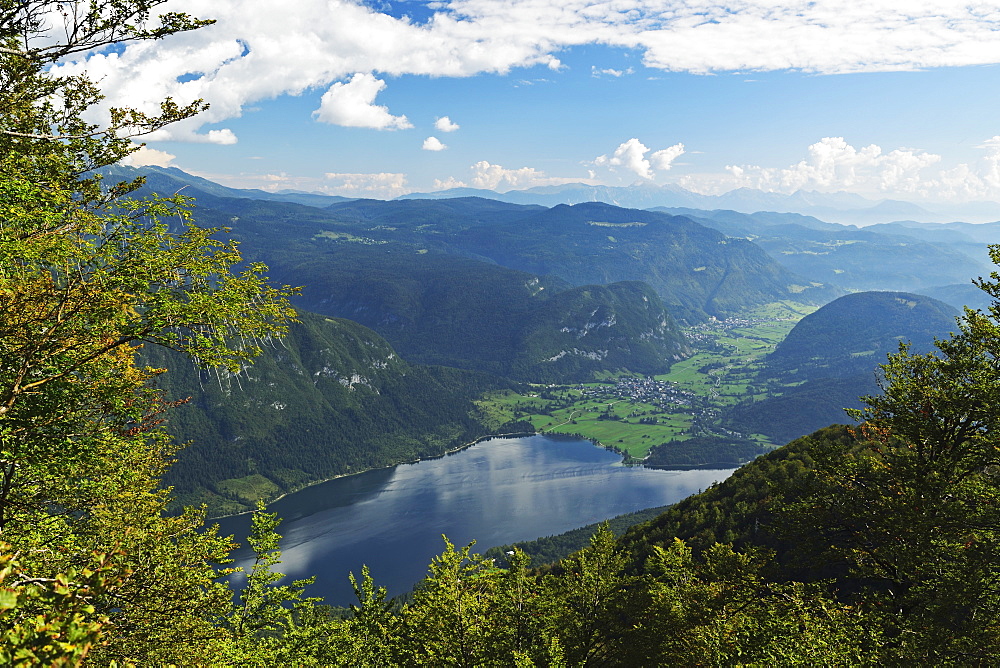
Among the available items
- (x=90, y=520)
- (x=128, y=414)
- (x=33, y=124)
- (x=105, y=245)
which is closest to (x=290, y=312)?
(x=105, y=245)

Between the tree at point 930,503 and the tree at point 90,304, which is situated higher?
the tree at point 90,304

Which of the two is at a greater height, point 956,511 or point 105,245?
point 105,245

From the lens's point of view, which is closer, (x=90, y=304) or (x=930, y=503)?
(x=90, y=304)

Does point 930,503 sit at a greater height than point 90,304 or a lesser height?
lesser

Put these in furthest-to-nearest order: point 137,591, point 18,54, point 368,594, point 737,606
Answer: point 368,594
point 737,606
point 137,591
point 18,54

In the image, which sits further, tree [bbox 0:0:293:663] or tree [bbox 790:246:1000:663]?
tree [bbox 790:246:1000:663]

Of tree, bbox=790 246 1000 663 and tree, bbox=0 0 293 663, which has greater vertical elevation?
tree, bbox=0 0 293 663

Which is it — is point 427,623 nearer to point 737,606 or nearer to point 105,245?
point 737,606

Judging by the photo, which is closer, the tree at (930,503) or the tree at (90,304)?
the tree at (90,304)
